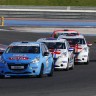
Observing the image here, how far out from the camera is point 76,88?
1664 cm

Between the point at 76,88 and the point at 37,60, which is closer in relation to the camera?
the point at 76,88

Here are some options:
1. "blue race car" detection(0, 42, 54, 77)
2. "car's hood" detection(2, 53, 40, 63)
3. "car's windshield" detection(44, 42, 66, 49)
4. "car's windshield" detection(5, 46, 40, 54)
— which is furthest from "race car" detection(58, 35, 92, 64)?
"car's hood" detection(2, 53, 40, 63)

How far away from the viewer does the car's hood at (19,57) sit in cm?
2014

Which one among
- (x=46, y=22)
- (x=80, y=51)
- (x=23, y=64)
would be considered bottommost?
(x=46, y=22)

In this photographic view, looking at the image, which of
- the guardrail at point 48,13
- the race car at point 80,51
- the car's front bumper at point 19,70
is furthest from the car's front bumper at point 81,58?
the guardrail at point 48,13

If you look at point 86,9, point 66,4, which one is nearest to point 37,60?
point 86,9

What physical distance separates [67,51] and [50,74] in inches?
131

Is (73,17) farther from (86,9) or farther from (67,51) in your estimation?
(67,51)

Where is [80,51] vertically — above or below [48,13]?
above

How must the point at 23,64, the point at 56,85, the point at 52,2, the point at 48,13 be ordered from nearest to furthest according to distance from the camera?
the point at 56,85
the point at 23,64
the point at 48,13
the point at 52,2

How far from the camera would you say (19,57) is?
2027 centimetres

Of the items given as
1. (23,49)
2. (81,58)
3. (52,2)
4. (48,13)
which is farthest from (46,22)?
(23,49)

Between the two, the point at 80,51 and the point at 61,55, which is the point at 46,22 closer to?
the point at 80,51

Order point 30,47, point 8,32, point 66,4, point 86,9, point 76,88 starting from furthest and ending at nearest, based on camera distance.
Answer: point 66,4 → point 86,9 → point 8,32 → point 30,47 → point 76,88
